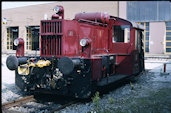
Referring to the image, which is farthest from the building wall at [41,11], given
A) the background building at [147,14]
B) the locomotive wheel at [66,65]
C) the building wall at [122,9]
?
the locomotive wheel at [66,65]

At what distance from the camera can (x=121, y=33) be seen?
28.4ft

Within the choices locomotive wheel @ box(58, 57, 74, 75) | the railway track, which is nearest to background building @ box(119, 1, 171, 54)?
the railway track

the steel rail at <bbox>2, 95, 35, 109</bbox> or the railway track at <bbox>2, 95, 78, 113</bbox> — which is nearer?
the railway track at <bbox>2, 95, 78, 113</bbox>

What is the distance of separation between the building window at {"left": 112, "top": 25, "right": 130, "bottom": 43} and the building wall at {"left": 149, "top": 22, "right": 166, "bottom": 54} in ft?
53.4

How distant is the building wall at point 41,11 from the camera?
25.0 m

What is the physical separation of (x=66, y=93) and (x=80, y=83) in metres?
0.48

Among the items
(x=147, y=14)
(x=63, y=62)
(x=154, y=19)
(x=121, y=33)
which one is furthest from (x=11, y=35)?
(x=63, y=62)

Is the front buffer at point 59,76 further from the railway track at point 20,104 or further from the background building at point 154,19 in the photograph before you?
the background building at point 154,19

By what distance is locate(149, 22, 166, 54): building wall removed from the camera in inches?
922

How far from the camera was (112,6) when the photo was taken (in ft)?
80.9

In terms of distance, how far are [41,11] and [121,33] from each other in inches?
864

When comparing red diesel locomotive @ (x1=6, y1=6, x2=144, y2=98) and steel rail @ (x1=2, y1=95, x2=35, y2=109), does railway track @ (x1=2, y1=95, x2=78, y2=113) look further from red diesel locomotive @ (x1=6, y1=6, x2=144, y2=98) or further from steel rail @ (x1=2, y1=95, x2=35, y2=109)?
red diesel locomotive @ (x1=6, y1=6, x2=144, y2=98)

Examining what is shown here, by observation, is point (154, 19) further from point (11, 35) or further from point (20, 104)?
point (20, 104)

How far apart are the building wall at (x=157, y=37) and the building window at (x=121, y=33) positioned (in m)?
16.3
